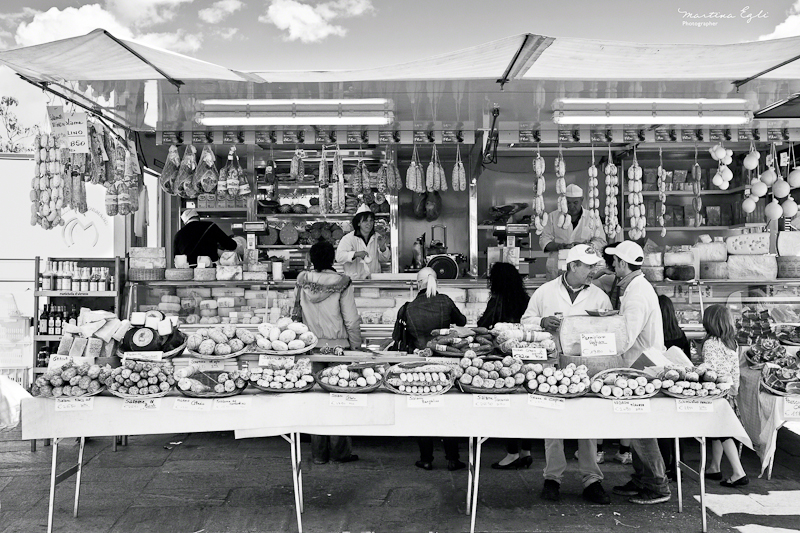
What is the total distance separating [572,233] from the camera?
8062mm

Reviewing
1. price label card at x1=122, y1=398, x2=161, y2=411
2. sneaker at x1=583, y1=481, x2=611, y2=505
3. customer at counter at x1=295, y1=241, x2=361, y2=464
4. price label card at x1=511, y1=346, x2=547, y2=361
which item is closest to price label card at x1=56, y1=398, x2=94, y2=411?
price label card at x1=122, y1=398, x2=161, y2=411

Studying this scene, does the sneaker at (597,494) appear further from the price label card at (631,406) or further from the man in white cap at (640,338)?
the price label card at (631,406)

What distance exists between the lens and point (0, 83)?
10172 millimetres

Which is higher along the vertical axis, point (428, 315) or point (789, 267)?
point (789, 267)

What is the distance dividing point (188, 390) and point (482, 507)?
1.97 meters

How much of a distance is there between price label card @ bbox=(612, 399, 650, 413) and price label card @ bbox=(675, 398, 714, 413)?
19cm

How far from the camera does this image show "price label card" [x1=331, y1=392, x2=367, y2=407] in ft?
12.6

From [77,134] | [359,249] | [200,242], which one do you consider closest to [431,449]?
[359,249]

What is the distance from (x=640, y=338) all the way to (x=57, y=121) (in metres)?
5.01

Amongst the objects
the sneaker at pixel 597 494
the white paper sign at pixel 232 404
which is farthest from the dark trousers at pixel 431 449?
the white paper sign at pixel 232 404

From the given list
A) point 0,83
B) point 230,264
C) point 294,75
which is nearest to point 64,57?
point 294,75

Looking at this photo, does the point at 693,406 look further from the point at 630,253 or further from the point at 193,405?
the point at 193,405

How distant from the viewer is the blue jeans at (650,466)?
172 inches

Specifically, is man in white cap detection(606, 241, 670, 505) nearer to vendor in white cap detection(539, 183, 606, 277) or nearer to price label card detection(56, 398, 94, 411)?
vendor in white cap detection(539, 183, 606, 277)
